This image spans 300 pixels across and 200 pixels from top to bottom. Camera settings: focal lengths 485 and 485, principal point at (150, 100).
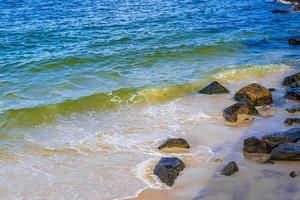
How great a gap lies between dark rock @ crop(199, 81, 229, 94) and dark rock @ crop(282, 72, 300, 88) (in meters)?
2.59

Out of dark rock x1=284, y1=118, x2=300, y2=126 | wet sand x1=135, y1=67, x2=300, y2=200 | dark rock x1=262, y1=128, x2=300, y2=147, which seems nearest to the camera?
wet sand x1=135, y1=67, x2=300, y2=200

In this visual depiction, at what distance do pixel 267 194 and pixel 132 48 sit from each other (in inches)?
654

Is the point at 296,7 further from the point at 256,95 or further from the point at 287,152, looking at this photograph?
the point at 287,152

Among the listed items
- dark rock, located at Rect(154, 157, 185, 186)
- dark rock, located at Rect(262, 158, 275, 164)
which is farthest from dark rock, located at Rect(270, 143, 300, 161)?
dark rock, located at Rect(154, 157, 185, 186)

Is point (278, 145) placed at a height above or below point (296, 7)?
above

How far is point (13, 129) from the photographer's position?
15719 mm

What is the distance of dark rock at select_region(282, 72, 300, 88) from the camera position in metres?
19.4

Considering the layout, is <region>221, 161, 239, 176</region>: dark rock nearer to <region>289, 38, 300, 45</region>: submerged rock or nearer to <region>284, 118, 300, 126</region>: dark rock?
<region>284, 118, 300, 126</region>: dark rock

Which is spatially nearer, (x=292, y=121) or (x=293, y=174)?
(x=293, y=174)

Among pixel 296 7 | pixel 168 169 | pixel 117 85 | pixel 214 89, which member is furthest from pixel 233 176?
pixel 296 7

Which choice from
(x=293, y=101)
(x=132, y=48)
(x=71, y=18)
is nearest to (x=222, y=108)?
(x=293, y=101)

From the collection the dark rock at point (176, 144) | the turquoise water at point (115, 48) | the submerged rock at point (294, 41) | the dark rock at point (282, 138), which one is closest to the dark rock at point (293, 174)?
the dark rock at point (282, 138)

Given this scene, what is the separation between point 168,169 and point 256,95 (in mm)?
6760

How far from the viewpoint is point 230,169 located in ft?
38.2
